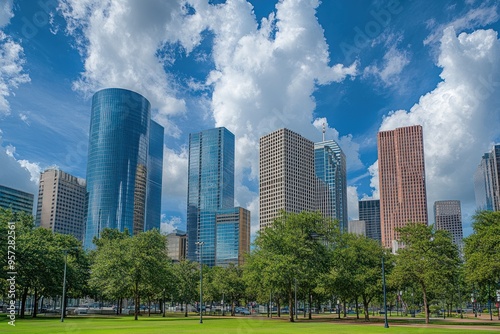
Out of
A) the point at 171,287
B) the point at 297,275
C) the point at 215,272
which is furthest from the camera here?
the point at 215,272

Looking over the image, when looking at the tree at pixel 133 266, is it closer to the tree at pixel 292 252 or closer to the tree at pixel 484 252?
the tree at pixel 292 252

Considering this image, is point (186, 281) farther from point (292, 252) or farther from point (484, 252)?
point (484, 252)

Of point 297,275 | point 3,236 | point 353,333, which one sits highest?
point 3,236

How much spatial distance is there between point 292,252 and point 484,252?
88.6 feet

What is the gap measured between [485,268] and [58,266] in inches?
2389

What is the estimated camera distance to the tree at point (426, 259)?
5997cm

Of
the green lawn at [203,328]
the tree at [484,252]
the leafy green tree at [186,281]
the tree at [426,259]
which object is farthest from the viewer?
the leafy green tree at [186,281]

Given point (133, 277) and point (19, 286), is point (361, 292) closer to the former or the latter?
point (133, 277)

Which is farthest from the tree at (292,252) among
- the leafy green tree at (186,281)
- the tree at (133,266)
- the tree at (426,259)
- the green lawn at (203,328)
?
the leafy green tree at (186,281)

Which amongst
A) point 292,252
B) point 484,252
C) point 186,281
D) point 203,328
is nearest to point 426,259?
point 484,252

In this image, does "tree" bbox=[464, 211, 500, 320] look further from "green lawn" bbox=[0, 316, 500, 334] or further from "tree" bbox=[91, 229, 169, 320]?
"tree" bbox=[91, 229, 169, 320]

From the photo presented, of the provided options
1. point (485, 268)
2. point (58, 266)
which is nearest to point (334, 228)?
point (485, 268)

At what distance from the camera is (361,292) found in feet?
247

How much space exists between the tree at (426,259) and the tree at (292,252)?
42.1ft
